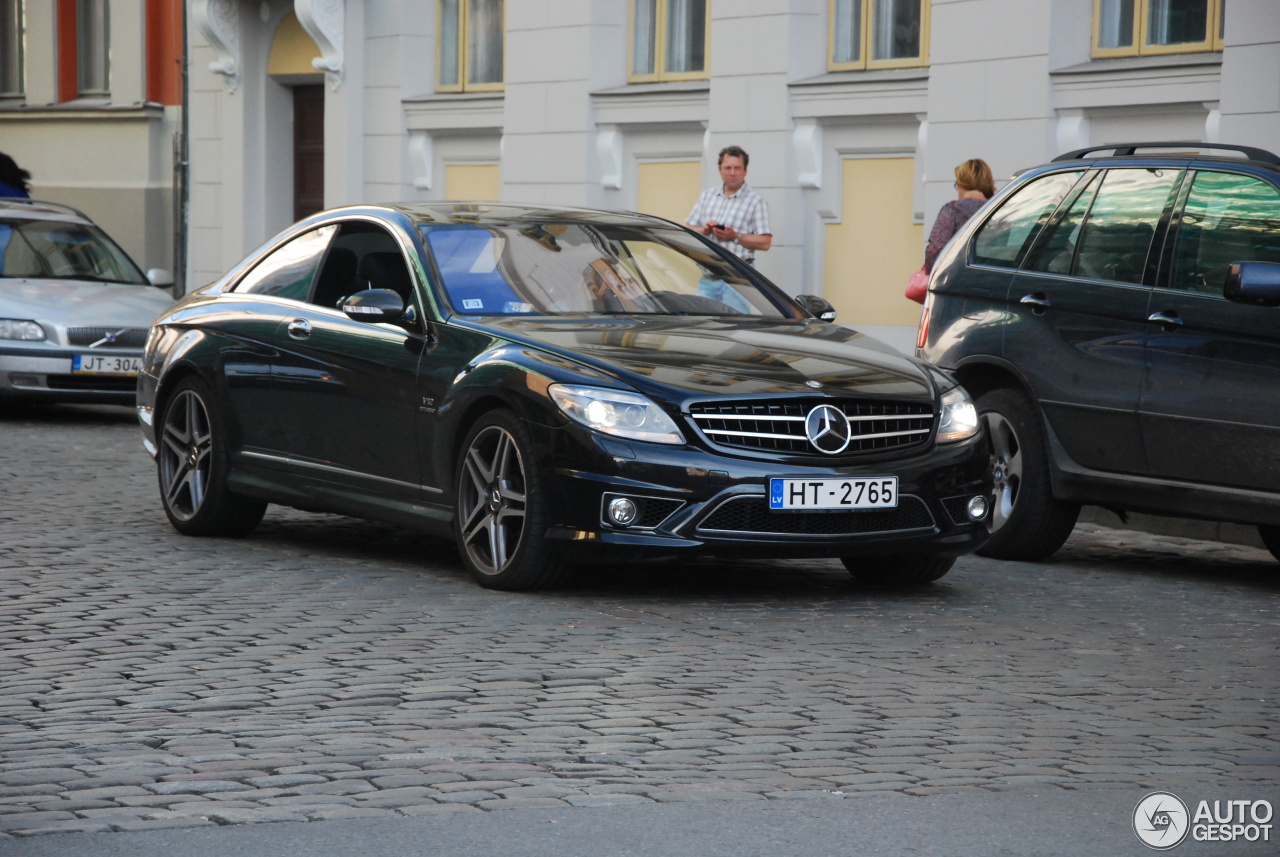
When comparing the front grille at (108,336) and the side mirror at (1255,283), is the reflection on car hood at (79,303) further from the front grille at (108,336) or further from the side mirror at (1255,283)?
the side mirror at (1255,283)

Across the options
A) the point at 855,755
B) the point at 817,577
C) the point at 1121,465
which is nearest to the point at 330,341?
the point at 817,577

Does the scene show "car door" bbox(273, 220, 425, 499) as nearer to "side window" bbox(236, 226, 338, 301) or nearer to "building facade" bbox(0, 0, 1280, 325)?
"side window" bbox(236, 226, 338, 301)

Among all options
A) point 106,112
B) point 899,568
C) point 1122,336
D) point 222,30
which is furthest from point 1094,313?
point 106,112

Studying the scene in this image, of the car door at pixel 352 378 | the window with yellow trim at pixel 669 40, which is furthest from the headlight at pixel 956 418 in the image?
the window with yellow trim at pixel 669 40

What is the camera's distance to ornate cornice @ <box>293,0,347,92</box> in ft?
73.1

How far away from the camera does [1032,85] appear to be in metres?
15.2

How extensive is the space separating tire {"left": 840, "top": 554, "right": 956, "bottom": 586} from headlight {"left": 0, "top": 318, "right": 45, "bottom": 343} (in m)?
8.88

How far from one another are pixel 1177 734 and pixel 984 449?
2.56m

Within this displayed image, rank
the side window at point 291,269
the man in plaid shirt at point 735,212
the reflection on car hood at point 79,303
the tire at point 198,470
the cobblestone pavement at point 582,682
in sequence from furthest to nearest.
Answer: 1. the reflection on car hood at point 79,303
2. the man in plaid shirt at point 735,212
3. the tire at point 198,470
4. the side window at point 291,269
5. the cobblestone pavement at point 582,682

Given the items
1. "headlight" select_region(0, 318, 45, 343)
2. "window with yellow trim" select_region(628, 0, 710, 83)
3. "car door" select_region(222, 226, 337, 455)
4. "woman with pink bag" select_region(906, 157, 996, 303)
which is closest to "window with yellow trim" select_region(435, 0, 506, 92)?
"window with yellow trim" select_region(628, 0, 710, 83)

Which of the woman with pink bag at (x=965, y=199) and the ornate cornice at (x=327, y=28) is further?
the ornate cornice at (x=327, y=28)

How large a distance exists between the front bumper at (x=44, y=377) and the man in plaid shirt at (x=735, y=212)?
14.8 ft

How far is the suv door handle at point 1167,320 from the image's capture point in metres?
8.83

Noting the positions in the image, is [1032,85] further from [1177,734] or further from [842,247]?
[1177,734]
